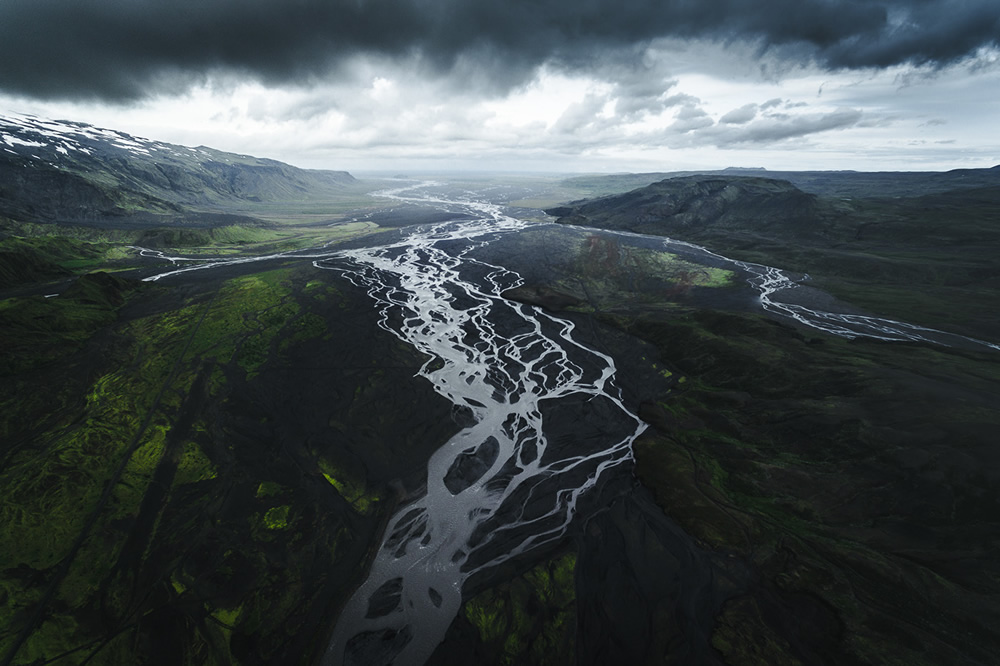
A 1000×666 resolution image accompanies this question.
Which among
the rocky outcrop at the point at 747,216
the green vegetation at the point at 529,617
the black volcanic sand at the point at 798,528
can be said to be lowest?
the green vegetation at the point at 529,617

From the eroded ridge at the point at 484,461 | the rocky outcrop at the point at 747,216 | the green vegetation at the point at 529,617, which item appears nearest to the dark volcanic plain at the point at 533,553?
the green vegetation at the point at 529,617

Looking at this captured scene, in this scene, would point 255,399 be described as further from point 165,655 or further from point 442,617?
point 442,617

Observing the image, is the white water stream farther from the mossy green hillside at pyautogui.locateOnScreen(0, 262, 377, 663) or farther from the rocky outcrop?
the rocky outcrop

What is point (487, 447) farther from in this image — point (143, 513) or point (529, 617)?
point (143, 513)

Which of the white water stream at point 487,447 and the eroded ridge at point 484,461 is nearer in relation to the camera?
the eroded ridge at point 484,461

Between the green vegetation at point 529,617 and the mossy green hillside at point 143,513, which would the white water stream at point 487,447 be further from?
the mossy green hillside at point 143,513

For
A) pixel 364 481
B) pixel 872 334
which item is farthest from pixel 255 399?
pixel 872 334

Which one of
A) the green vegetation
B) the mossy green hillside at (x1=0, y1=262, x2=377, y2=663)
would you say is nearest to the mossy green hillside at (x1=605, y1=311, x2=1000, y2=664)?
the green vegetation

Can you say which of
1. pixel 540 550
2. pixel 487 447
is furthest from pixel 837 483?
pixel 487 447
